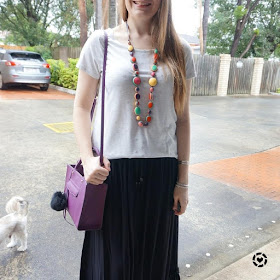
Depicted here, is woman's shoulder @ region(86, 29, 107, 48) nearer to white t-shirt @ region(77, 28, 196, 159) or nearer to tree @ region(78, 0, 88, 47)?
white t-shirt @ region(77, 28, 196, 159)

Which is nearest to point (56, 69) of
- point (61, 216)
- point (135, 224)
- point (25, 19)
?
point (25, 19)

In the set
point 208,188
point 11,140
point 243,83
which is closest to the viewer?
point 208,188

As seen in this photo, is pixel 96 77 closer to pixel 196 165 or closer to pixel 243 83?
pixel 196 165

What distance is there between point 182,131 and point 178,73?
0.31 meters

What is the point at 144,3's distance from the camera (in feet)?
4.65

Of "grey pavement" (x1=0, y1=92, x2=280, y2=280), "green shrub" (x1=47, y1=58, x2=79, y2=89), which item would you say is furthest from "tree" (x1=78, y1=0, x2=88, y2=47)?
"grey pavement" (x1=0, y1=92, x2=280, y2=280)

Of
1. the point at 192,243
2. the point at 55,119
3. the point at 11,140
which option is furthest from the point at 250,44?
the point at 192,243

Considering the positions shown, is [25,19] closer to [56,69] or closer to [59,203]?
[56,69]

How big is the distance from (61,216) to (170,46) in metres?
2.34

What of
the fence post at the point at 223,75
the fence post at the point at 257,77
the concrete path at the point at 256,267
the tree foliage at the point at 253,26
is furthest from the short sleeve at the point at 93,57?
the tree foliage at the point at 253,26

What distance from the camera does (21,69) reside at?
11.1 meters

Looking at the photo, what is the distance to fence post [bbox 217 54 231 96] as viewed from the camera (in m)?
16.1

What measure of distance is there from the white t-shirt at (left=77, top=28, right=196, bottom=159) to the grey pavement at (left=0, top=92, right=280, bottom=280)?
1427 mm

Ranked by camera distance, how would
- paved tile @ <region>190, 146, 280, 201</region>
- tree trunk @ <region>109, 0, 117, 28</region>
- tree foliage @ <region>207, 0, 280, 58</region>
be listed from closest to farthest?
paved tile @ <region>190, 146, 280, 201</region>, tree trunk @ <region>109, 0, 117, 28</region>, tree foliage @ <region>207, 0, 280, 58</region>
